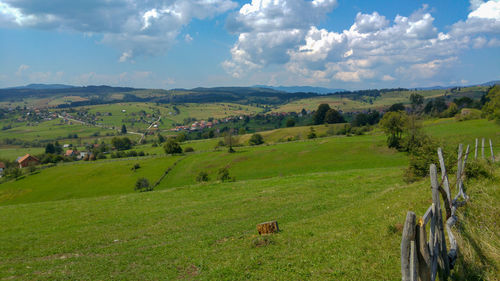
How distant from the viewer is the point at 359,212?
1742 cm

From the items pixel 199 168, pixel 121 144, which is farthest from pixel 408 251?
pixel 121 144

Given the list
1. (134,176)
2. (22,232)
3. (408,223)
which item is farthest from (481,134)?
(134,176)

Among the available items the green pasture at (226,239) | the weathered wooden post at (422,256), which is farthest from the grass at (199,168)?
the weathered wooden post at (422,256)

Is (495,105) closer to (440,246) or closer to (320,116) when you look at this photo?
(320,116)

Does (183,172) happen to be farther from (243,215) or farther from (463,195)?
(463,195)

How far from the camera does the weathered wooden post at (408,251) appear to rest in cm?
595

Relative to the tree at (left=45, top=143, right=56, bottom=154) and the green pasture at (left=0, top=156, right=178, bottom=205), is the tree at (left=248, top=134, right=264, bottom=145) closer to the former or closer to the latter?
the green pasture at (left=0, top=156, right=178, bottom=205)

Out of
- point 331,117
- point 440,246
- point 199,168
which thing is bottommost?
point 199,168

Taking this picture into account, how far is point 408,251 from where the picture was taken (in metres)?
6.22

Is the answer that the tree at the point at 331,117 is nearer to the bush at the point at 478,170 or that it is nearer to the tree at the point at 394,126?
the tree at the point at 394,126

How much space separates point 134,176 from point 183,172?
1414cm

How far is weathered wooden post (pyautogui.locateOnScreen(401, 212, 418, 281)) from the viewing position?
5.95m

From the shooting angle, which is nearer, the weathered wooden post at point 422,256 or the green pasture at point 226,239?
the weathered wooden post at point 422,256

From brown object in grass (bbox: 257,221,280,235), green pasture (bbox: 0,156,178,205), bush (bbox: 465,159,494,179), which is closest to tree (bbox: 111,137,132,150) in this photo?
green pasture (bbox: 0,156,178,205)
